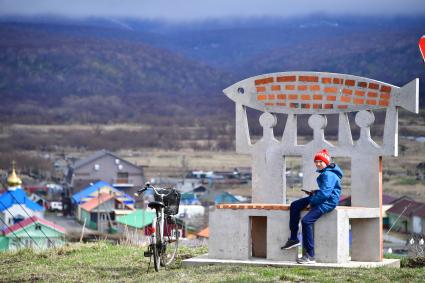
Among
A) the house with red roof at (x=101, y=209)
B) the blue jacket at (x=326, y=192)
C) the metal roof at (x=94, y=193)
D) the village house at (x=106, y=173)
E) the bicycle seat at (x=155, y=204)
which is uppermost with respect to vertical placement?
the blue jacket at (x=326, y=192)

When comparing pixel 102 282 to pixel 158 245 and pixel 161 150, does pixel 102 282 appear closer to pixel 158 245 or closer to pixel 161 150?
pixel 158 245

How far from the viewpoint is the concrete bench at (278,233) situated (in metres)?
16.5

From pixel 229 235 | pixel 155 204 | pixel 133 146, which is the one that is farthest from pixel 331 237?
pixel 133 146

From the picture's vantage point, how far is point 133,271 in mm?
16828

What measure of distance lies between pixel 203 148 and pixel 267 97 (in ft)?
407

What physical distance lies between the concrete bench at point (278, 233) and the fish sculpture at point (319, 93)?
1.71 metres

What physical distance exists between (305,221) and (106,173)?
4137 inches

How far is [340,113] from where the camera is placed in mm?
18016

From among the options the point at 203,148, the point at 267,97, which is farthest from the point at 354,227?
the point at 203,148

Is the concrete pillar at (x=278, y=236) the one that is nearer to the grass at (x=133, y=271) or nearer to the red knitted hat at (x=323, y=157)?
the grass at (x=133, y=271)

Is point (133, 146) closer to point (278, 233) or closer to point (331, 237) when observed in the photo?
point (278, 233)

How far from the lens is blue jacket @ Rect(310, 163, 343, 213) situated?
16312mm

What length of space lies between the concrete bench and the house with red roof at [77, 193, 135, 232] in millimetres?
66792

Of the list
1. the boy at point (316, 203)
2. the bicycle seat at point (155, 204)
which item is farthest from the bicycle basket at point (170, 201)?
the boy at point (316, 203)
